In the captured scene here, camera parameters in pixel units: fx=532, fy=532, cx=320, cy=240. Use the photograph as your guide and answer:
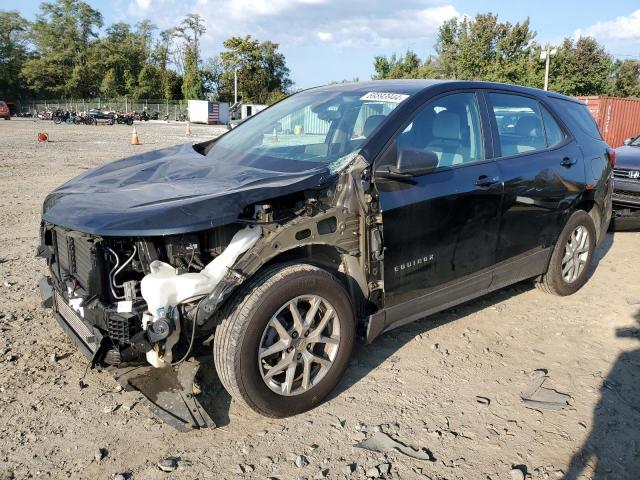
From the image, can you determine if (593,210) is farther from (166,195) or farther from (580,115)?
(166,195)

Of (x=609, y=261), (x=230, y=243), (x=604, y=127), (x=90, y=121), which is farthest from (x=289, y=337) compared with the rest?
(x=90, y=121)

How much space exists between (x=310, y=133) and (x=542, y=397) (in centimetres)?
228

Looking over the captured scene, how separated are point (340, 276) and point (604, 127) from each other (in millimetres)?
20214

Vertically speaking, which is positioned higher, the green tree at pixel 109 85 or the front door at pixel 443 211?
the green tree at pixel 109 85

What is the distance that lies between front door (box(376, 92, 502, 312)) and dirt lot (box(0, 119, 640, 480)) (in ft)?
1.74

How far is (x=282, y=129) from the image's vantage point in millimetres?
3932

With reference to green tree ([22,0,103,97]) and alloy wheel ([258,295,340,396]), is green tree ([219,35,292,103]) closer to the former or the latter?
green tree ([22,0,103,97])

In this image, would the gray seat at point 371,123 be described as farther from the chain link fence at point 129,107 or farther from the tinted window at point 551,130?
the chain link fence at point 129,107

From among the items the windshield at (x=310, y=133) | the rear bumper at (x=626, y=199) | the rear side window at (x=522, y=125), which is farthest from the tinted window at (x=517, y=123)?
the rear bumper at (x=626, y=199)

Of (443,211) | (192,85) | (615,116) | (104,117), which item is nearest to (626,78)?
(615,116)

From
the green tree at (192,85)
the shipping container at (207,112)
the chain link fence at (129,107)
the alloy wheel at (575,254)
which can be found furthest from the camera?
the green tree at (192,85)

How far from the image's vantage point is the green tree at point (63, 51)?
6894 centimetres

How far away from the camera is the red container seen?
19.1m

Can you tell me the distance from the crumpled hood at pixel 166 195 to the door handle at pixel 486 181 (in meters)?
1.21
